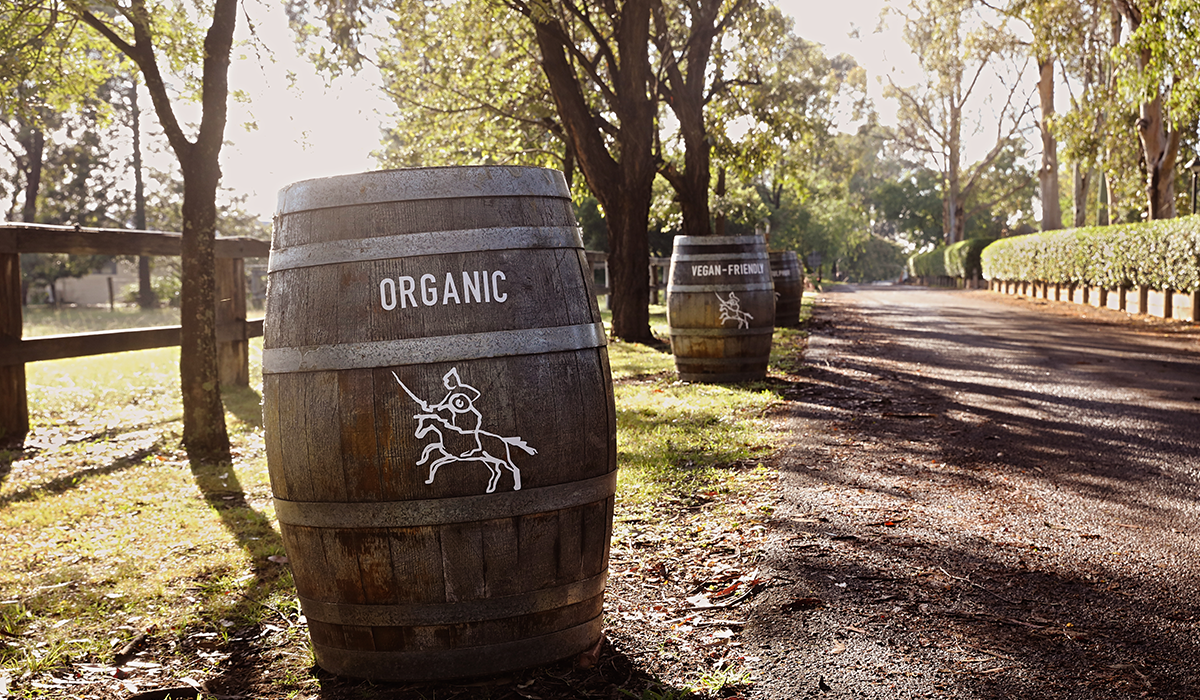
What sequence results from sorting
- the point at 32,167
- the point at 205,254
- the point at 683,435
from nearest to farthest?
the point at 205,254 → the point at 683,435 → the point at 32,167

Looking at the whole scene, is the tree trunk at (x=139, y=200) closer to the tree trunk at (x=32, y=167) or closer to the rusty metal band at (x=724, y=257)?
the tree trunk at (x=32, y=167)

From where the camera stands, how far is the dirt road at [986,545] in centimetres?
293

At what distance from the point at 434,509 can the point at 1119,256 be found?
65.0 feet

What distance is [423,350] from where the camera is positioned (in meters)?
2.84

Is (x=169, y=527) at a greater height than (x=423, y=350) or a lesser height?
lesser

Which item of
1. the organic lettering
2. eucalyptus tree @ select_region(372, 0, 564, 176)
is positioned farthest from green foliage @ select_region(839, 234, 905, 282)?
the organic lettering

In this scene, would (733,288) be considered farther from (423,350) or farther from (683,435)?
(423,350)

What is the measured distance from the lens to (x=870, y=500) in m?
4.93

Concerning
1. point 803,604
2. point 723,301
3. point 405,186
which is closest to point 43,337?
point 723,301

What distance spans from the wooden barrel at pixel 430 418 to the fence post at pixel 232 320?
23.0ft

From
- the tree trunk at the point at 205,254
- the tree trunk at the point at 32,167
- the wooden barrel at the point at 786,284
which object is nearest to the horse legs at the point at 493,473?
the tree trunk at the point at 205,254

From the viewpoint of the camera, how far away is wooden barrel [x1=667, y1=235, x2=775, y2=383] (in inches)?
354

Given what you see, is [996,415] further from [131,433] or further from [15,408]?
[15,408]

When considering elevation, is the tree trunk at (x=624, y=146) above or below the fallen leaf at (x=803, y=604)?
above
